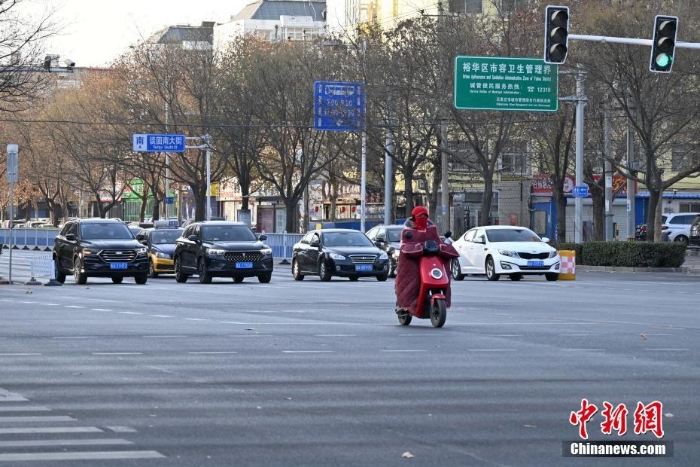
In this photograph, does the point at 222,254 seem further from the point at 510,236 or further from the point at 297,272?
Result: the point at 510,236

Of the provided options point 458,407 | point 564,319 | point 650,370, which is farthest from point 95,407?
point 564,319

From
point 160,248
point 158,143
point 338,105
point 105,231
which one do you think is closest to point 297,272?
point 105,231

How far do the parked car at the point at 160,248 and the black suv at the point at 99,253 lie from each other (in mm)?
4660

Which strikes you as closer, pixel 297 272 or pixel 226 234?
pixel 226 234

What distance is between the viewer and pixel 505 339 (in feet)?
58.2

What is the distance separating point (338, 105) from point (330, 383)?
44.3 m

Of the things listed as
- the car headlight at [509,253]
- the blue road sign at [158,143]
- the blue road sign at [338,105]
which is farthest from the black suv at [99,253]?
the blue road sign at [158,143]

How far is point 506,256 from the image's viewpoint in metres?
39.5

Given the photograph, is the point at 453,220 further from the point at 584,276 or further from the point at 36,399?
the point at 36,399

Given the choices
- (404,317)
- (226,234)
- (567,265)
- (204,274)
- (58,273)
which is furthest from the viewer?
(567,265)

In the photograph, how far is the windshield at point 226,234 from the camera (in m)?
39.6

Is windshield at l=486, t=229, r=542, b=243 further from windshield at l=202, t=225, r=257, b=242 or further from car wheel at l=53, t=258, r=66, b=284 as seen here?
car wheel at l=53, t=258, r=66, b=284

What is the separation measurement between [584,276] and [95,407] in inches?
1394

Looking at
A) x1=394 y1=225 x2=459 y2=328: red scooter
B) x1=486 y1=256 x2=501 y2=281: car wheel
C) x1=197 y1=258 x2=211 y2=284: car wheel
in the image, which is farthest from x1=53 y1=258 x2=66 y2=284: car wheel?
x1=394 y1=225 x2=459 y2=328: red scooter
